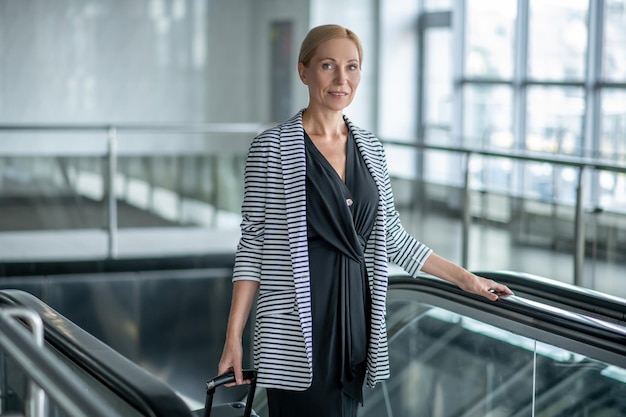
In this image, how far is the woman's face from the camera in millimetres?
2793

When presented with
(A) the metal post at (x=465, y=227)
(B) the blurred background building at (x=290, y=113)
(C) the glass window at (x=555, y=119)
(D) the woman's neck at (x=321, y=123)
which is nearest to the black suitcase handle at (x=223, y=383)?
(D) the woman's neck at (x=321, y=123)

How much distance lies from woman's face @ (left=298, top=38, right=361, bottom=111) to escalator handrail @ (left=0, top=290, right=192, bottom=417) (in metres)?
0.90

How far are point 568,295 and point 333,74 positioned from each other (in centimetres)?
130

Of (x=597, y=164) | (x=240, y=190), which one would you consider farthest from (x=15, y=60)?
(x=597, y=164)

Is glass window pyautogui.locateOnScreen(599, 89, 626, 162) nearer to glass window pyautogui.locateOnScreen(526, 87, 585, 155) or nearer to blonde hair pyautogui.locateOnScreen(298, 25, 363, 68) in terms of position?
glass window pyautogui.locateOnScreen(526, 87, 585, 155)

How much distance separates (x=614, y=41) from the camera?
10633 millimetres

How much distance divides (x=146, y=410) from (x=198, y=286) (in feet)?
22.8

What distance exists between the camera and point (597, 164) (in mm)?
5625

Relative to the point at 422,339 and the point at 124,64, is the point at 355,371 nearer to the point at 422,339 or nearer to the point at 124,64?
the point at 422,339

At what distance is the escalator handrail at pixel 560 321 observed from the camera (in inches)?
122

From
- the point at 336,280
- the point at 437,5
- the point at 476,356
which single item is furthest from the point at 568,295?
the point at 437,5

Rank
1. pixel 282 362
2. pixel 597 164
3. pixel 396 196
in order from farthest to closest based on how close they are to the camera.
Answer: pixel 396 196 → pixel 597 164 → pixel 282 362

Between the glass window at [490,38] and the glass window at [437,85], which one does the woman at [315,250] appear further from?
the glass window at [437,85]

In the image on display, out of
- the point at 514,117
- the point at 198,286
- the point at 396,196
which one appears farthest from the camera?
the point at 514,117
